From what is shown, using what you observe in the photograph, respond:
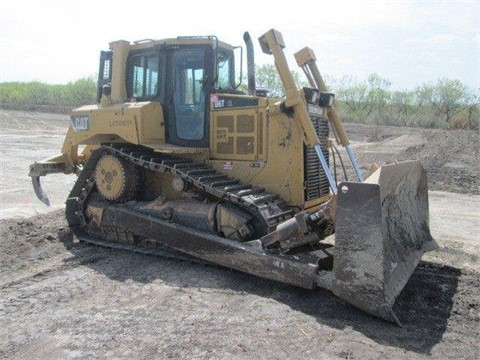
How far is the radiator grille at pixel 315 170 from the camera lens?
5.96 meters

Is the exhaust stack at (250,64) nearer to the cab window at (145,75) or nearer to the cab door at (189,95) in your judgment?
the cab door at (189,95)

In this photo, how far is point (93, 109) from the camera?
713 cm

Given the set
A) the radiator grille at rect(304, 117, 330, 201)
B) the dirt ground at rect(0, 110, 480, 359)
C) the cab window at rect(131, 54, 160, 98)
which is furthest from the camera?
the cab window at rect(131, 54, 160, 98)

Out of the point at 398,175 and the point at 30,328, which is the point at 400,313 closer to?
the point at 398,175

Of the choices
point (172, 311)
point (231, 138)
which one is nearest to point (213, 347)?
point (172, 311)

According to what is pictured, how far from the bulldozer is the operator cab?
15mm

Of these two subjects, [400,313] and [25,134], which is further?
[25,134]

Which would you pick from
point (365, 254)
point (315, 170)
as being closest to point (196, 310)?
point (365, 254)

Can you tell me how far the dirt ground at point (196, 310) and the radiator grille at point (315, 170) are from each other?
139cm

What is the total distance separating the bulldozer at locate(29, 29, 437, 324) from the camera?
4.72 meters

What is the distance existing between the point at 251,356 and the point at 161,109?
13.2 feet

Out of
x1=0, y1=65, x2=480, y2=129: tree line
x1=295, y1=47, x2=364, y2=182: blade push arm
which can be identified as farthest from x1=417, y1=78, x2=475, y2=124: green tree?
x1=295, y1=47, x2=364, y2=182: blade push arm

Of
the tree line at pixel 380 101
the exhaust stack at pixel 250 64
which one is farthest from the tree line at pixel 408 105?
the exhaust stack at pixel 250 64

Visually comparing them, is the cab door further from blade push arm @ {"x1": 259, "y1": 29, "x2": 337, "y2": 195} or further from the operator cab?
blade push arm @ {"x1": 259, "y1": 29, "x2": 337, "y2": 195}
